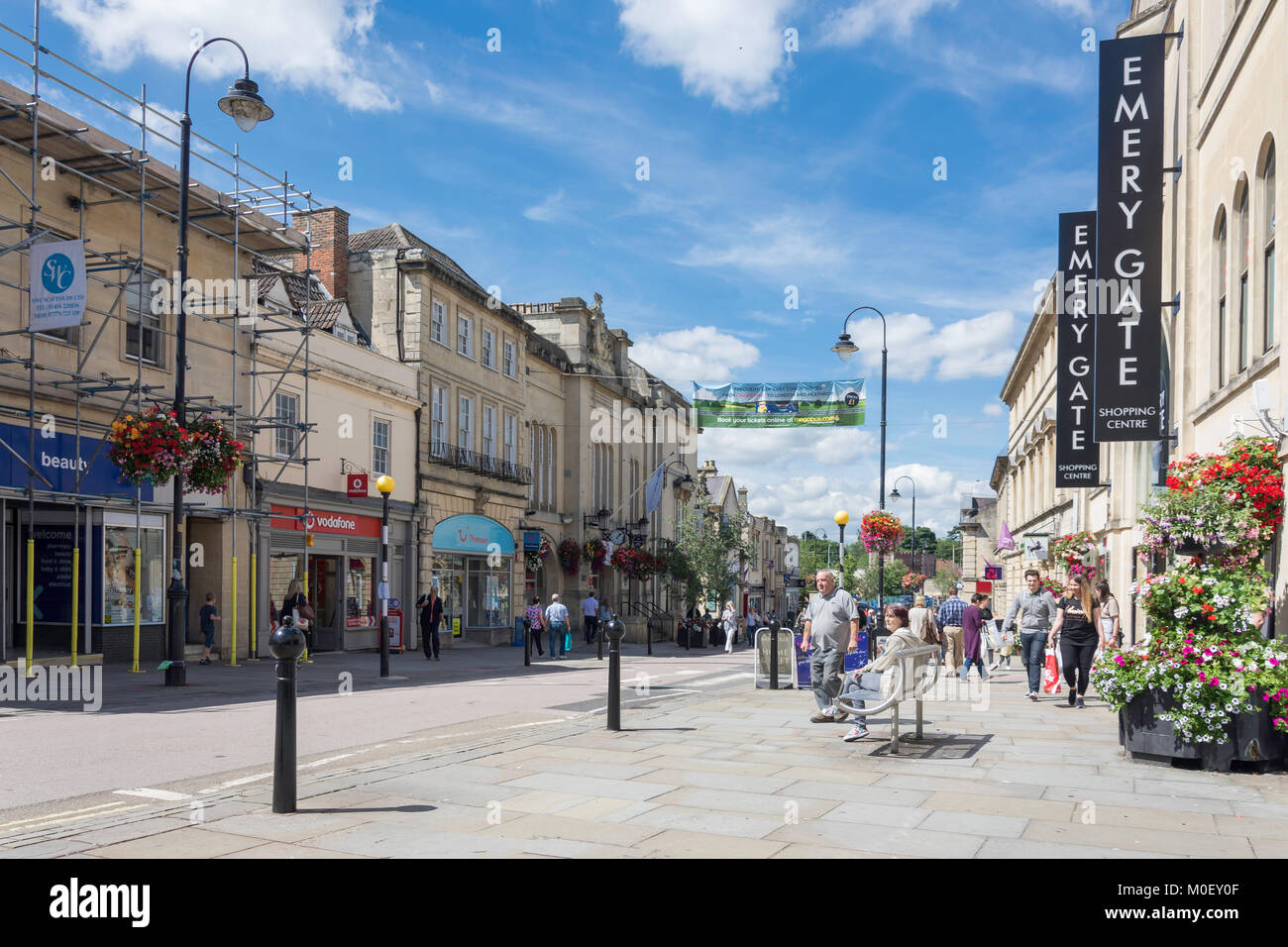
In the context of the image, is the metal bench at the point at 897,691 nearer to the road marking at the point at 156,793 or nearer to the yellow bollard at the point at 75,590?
the road marking at the point at 156,793

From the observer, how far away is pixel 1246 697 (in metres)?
8.48

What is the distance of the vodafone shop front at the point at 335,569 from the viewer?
2442 centimetres

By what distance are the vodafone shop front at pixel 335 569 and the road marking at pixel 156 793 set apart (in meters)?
15.8

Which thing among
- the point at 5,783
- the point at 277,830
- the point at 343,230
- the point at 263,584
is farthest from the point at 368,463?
the point at 277,830

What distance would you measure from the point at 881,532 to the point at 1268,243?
1293 cm

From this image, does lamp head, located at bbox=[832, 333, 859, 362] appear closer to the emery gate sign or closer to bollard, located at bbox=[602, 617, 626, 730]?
the emery gate sign

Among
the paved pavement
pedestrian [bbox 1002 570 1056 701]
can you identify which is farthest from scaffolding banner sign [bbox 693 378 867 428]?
the paved pavement

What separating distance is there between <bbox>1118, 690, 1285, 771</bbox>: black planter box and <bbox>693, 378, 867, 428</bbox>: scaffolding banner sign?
19328 millimetres

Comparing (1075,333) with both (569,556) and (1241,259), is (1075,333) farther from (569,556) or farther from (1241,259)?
(569,556)

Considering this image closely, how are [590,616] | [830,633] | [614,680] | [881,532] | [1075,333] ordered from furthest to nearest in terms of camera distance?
[590,616] → [881,532] → [1075,333] → [830,633] → [614,680]

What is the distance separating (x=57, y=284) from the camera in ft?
52.3

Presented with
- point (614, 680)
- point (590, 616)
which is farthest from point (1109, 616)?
point (590, 616)

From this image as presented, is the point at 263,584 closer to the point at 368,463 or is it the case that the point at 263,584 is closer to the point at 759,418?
the point at 368,463

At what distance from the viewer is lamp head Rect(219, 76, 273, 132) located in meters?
16.4
